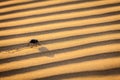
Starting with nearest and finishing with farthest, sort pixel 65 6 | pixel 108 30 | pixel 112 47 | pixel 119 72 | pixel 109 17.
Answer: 1. pixel 119 72
2. pixel 112 47
3. pixel 108 30
4. pixel 109 17
5. pixel 65 6

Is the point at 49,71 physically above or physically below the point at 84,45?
below

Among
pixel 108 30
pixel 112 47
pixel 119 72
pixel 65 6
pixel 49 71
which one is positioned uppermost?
pixel 65 6

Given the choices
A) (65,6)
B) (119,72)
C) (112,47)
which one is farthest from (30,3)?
(119,72)

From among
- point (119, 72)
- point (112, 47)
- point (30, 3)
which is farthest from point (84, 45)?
point (30, 3)

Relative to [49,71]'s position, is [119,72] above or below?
below

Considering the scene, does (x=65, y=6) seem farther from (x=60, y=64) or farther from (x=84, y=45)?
(x=60, y=64)

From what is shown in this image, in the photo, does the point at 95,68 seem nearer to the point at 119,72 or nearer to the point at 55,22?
the point at 119,72

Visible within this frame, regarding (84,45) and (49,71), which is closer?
(49,71)

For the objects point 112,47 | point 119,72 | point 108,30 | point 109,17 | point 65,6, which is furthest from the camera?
point 65,6

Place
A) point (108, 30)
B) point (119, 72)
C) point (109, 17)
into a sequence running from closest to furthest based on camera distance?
point (119, 72)
point (108, 30)
point (109, 17)
